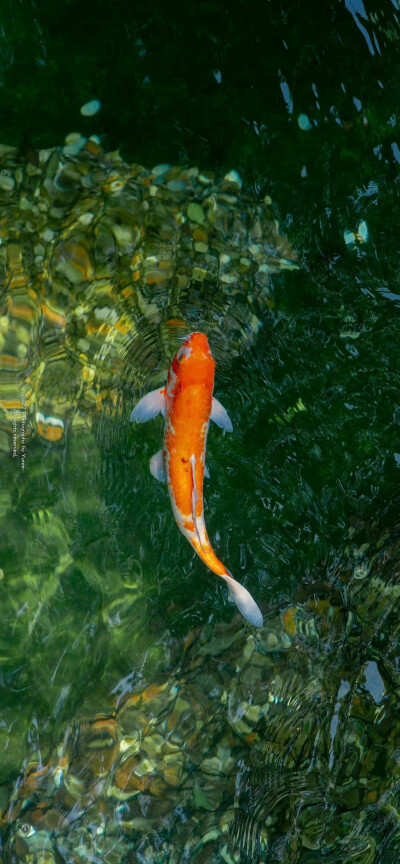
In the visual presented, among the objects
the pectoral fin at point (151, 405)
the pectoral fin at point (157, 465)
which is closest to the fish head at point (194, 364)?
the pectoral fin at point (151, 405)

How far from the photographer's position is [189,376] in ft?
11.9

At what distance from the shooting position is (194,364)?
364 centimetres

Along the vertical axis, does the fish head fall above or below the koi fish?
above

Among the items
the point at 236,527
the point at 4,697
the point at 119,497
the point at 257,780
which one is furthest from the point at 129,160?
the point at 257,780

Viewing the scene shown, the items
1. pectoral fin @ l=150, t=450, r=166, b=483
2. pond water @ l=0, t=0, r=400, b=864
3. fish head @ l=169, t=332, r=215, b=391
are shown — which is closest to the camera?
fish head @ l=169, t=332, r=215, b=391

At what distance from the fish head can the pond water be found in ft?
2.15

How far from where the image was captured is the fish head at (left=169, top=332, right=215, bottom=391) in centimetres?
364

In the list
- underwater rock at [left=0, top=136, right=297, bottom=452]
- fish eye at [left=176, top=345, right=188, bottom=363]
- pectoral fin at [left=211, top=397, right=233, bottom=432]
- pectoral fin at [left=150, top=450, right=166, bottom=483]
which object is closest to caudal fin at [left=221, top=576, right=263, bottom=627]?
pectoral fin at [left=150, top=450, right=166, bottom=483]

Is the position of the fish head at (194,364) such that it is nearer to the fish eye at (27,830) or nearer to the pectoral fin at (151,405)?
the pectoral fin at (151,405)

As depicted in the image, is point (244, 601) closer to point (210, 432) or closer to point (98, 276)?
point (210, 432)

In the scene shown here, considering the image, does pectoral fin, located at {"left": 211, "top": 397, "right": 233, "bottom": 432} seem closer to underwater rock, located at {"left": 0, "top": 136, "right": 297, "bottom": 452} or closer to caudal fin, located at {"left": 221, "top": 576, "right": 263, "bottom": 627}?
underwater rock, located at {"left": 0, "top": 136, "right": 297, "bottom": 452}

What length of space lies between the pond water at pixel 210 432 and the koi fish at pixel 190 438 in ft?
1.97

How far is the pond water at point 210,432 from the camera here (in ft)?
13.6

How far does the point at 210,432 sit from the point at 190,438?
960 mm
